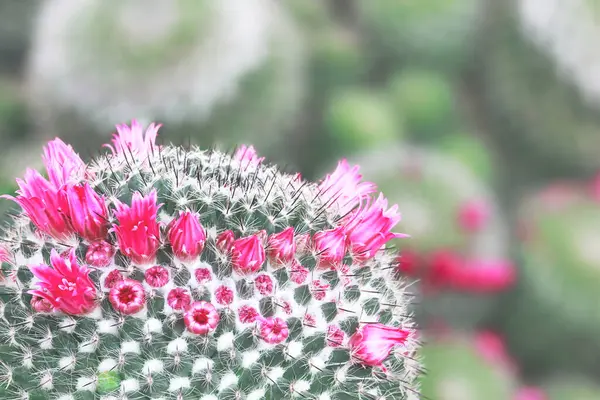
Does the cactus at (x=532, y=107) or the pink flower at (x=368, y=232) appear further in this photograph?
the cactus at (x=532, y=107)

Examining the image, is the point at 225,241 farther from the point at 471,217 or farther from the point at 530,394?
the point at 530,394

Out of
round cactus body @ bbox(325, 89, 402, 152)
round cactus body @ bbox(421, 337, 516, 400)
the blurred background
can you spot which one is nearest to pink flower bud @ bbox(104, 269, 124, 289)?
the blurred background

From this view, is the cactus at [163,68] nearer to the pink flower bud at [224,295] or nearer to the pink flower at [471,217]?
the pink flower at [471,217]

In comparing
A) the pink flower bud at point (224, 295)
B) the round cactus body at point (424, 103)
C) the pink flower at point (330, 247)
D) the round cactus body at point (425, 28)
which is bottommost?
the pink flower bud at point (224, 295)

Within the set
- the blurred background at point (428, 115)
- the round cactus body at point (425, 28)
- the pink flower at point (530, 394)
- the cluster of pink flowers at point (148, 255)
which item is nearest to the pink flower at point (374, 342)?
the cluster of pink flowers at point (148, 255)

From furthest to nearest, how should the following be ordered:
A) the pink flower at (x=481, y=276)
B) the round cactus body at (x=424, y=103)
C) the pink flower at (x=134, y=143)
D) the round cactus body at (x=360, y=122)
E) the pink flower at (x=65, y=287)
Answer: the round cactus body at (x=424, y=103) → the round cactus body at (x=360, y=122) → the pink flower at (x=481, y=276) → the pink flower at (x=134, y=143) → the pink flower at (x=65, y=287)

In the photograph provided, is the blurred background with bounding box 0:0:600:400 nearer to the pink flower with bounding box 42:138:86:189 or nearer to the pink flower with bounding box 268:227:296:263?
the pink flower with bounding box 42:138:86:189

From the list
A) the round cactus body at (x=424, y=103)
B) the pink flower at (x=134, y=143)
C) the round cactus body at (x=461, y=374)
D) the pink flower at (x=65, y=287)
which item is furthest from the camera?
the round cactus body at (x=424, y=103)

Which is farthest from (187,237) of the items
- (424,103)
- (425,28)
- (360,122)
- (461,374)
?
(425,28)
